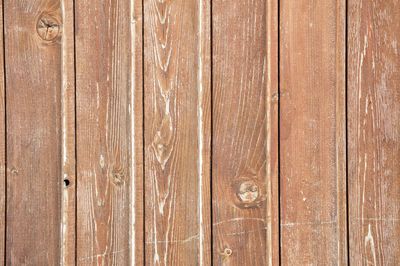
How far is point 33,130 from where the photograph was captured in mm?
1764

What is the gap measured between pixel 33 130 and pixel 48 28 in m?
0.35

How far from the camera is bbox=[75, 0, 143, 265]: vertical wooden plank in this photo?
1711mm

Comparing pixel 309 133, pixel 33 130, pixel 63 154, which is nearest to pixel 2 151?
pixel 33 130

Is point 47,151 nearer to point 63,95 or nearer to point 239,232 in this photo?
point 63,95

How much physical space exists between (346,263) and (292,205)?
0.78 feet

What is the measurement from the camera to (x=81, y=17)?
1717mm

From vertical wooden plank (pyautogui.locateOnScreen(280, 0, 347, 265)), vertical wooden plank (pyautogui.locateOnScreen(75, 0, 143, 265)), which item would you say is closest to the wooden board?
vertical wooden plank (pyautogui.locateOnScreen(75, 0, 143, 265))

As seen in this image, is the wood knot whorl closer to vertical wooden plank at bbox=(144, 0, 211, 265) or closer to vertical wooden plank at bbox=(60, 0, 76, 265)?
vertical wooden plank at bbox=(144, 0, 211, 265)

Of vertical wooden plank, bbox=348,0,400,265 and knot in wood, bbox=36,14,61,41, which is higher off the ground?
knot in wood, bbox=36,14,61,41

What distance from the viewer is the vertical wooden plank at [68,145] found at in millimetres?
1706

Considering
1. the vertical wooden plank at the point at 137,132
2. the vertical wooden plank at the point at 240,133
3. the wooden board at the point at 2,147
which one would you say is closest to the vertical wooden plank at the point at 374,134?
the vertical wooden plank at the point at 240,133

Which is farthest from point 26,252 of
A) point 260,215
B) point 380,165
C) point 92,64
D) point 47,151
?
point 380,165

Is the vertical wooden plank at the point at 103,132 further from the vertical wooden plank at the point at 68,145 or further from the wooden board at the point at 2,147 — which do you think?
the wooden board at the point at 2,147

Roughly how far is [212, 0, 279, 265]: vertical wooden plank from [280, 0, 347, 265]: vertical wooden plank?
69mm
